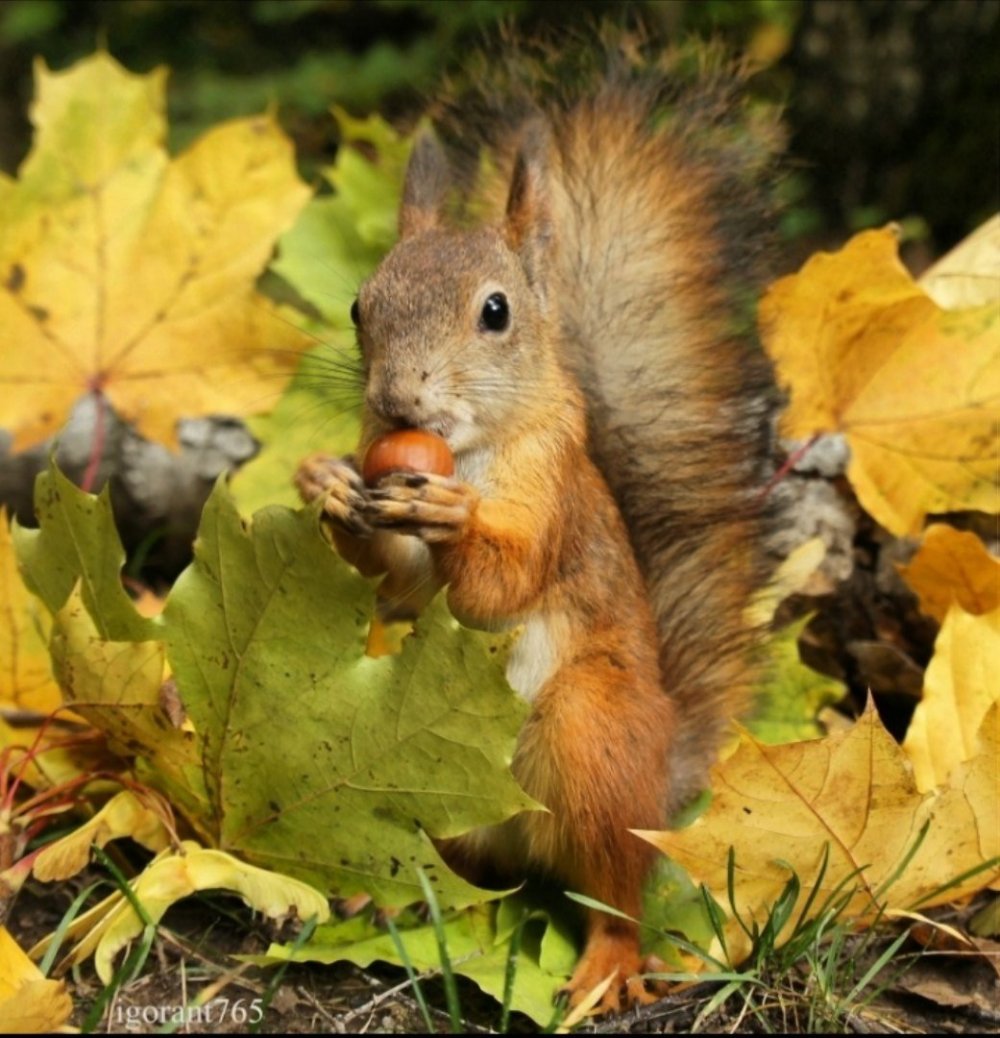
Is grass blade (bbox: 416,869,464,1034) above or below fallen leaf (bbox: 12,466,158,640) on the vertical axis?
below

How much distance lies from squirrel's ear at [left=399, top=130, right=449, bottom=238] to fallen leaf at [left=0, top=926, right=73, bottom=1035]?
1011 mm

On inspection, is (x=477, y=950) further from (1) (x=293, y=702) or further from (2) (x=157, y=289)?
(2) (x=157, y=289)

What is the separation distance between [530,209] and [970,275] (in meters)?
0.72

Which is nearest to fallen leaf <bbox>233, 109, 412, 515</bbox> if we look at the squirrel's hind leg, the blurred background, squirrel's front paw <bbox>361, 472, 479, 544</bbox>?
the blurred background

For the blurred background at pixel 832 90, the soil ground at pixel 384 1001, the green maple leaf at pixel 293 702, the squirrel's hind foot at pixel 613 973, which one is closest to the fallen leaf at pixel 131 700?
the green maple leaf at pixel 293 702

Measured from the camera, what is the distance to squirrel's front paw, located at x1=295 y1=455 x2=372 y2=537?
4.69ft

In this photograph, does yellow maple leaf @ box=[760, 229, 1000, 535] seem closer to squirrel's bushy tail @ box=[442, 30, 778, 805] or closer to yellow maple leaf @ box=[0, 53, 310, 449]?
squirrel's bushy tail @ box=[442, 30, 778, 805]

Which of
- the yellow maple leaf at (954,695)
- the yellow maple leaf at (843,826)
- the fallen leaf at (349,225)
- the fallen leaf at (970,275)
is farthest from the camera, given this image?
the fallen leaf at (349,225)

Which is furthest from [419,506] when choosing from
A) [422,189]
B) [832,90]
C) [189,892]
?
[832,90]

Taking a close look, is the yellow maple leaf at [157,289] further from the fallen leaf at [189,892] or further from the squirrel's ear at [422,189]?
the fallen leaf at [189,892]

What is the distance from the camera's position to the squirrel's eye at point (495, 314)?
1.56m

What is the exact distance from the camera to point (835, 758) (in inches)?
50.9

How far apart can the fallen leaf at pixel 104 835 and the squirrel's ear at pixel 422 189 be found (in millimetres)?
800

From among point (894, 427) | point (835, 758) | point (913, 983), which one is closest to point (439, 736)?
point (835, 758)
